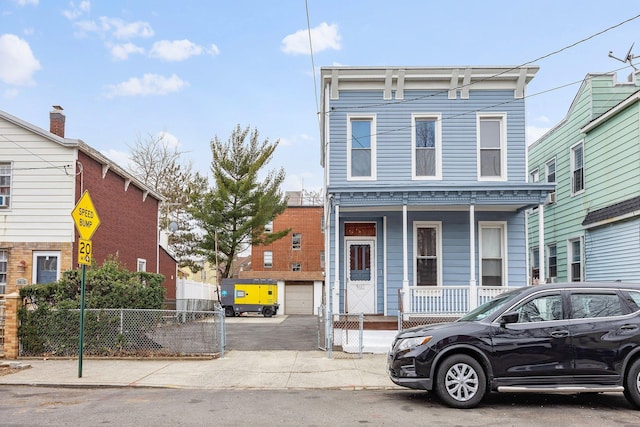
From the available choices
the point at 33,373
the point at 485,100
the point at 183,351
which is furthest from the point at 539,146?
the point at 33,373

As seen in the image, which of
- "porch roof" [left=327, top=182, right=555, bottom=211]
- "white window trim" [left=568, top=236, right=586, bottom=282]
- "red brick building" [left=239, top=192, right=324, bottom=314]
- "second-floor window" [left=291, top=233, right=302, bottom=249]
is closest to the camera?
"porch roof" [left=327, top=182, right=555, bottom=211]

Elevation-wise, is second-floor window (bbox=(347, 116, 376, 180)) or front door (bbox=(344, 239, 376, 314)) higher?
second-floor window (bbox=(347, 116, 376, 180))

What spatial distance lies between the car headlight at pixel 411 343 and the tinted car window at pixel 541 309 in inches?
54.4

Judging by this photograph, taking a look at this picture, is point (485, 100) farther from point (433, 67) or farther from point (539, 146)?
point (539, 146)

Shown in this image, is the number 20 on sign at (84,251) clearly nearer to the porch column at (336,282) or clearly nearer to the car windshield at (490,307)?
the porch column at (336,282)

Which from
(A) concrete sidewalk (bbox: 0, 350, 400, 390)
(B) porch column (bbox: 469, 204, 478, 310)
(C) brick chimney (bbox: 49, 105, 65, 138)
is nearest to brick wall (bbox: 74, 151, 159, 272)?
(C) brick chimney (bbox: 49, 105, 65, 138)

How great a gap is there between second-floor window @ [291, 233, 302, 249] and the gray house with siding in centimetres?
2512

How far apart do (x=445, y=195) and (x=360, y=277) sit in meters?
3.55

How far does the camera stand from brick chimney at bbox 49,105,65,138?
20000 millimetres

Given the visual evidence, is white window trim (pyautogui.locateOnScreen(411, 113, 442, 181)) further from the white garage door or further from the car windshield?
the white garage door

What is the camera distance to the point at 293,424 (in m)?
7.50

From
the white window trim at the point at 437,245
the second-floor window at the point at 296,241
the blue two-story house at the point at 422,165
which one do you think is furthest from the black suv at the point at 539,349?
the second-floor window at the point at 296,241

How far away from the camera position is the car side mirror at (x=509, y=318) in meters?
8.54

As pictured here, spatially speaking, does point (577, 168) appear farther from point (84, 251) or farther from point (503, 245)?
point (84, 251)
